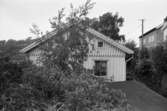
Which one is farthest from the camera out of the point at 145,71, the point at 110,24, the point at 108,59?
the point at 110,24

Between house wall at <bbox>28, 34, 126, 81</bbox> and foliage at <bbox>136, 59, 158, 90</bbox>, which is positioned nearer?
house wall at <bbox>28, 34, 126, 81</bbox>

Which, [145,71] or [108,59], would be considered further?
[145,71]

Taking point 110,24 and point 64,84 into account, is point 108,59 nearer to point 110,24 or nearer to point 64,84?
point 64,84

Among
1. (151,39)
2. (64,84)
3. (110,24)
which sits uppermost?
(110,24)

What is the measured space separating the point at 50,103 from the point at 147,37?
24.1m

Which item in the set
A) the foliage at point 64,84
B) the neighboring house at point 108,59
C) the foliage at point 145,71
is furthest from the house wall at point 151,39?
the foliage at point 64,84

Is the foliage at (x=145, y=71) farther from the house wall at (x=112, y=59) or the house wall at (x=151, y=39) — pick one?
the house wall at (x=151, y=39)

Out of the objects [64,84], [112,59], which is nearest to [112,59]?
[112,59]

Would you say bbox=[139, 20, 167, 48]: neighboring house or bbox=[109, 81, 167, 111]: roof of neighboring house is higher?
bbox=[139, 20, 167, 48]: neighboring house

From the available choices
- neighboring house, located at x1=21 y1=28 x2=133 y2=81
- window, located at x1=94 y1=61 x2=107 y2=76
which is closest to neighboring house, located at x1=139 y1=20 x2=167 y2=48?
neighboring house, located at x1=21 y1=28 x2=133 y2=81

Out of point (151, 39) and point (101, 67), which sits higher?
point (151, 39)

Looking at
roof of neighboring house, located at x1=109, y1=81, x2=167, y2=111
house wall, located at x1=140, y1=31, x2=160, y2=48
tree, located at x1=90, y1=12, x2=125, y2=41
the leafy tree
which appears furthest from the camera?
tree, located at x1=90, y1=12, x2=125, y2=41

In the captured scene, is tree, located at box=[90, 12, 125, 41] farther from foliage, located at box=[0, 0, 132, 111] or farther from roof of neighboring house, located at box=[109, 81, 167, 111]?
foliage, located at box=[0, 0, 132, 111]

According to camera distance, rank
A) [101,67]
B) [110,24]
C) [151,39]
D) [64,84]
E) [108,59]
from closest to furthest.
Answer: [64,84] → [108,59] → [101,67] → [151,39] → [110,24]
